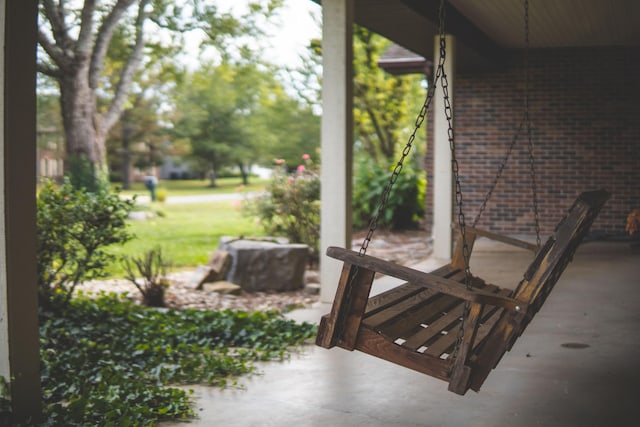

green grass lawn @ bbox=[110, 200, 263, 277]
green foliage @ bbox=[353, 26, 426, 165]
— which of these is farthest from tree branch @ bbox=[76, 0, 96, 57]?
green foliage @ bbox=[353, 26, 426, 165]

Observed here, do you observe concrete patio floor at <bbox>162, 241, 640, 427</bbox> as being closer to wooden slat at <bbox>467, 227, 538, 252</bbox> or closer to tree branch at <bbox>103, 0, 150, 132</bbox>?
wooden slat at <bbox>467, 227, 538, 252</bbox>

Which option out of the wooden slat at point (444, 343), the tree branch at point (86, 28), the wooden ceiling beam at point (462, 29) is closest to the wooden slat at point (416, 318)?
the wooden slat at point (444, 343)

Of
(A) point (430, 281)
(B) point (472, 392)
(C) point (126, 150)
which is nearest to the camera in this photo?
(A) point (430, 281)

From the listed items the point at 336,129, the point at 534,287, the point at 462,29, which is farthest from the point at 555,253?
the point at 462,29

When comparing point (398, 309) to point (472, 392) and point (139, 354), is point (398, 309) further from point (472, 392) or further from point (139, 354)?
point (139, 354)

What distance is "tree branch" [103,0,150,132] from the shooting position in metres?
16.9

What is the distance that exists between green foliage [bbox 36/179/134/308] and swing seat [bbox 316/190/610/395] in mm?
3527

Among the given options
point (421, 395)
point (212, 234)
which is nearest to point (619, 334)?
point (421, 395)

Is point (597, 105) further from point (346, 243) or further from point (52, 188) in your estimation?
point (52, 188)

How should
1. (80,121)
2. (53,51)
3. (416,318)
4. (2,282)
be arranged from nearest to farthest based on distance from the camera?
(2,282), (416,318), (53,51), (80,121)

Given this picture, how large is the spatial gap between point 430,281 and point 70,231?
4.28 m

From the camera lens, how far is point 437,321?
392 centimetres

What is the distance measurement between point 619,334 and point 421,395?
2.25 metres

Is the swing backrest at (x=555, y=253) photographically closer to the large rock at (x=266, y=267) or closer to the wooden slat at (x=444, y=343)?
the wooden slat at (x=444, y=343)
